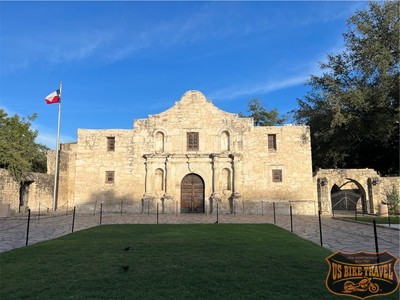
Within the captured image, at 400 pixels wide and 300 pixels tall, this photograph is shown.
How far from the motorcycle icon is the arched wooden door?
1711cm

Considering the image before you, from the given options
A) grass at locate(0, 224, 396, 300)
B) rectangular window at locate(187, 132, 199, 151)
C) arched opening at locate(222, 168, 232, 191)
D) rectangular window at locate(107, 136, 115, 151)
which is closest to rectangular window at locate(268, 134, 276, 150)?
arched opening at locate(222, 168, 232, 191)

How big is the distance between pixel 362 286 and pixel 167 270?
305 centimetres

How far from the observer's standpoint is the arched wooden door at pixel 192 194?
21391mm

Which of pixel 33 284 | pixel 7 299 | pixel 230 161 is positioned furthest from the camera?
pixel 230 161

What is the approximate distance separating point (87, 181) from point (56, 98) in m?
6.47

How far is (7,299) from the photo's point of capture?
400 centimetres

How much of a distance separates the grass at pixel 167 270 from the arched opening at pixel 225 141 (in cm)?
1401

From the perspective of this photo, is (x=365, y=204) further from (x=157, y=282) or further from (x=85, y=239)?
(x=157, y=282)

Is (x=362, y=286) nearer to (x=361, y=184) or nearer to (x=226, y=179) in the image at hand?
(x=226, y=179)

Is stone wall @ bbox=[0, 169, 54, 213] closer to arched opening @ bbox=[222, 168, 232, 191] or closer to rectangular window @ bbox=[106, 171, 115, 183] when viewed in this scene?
rectangular window @ bbox=[106, 171, 115, 183]

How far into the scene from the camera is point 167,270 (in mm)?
5266

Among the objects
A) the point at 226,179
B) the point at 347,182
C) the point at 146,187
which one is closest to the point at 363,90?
the point at 347,182

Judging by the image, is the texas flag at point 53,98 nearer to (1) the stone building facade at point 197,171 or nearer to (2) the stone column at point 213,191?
(1) the stone building facade at point 197,171

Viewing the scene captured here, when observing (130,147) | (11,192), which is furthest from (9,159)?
(130,147)
